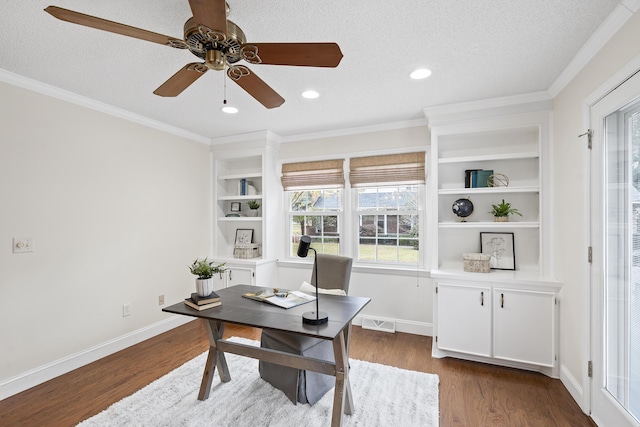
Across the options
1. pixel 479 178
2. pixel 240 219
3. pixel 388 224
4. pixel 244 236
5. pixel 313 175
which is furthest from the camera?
pixel 244 236

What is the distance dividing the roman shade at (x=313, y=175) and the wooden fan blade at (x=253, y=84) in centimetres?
198

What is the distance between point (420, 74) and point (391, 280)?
2.26 m

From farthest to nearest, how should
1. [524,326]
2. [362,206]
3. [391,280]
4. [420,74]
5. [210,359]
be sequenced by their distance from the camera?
[362,206] < [391,280] < [524,326] < [420,74] < [210,359]

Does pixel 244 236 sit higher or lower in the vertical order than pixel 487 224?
lower

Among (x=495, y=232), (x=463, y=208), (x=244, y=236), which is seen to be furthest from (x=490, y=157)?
(x=244, y=236)

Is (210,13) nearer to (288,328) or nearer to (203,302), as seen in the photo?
(288,328)

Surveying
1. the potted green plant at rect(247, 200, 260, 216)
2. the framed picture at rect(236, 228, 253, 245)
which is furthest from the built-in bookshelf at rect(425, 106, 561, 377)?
the framed picture at rect(236, 228, 253, 245)

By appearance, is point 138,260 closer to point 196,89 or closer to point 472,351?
point 196,89

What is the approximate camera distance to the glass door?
5.65ft

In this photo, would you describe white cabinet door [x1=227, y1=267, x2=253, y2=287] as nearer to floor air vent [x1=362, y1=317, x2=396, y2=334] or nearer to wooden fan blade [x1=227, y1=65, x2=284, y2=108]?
floor air vent [x1=362, y1=317, x2=396, y2=334]

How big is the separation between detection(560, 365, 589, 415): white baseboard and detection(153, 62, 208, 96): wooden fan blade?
10.5 feet

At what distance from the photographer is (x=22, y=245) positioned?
8.27ft

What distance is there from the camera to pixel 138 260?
346cm

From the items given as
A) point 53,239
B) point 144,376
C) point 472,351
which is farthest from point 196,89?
point 472,351
